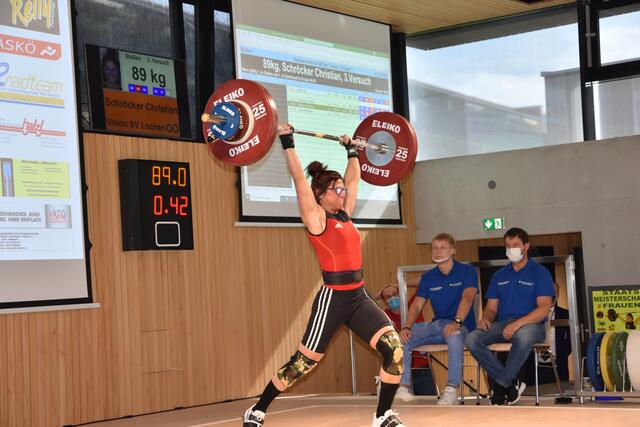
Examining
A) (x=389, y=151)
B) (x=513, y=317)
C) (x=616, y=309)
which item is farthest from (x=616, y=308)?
(x=389, y=151)

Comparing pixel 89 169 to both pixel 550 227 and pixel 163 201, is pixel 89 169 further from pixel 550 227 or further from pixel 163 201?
pixel 550 227

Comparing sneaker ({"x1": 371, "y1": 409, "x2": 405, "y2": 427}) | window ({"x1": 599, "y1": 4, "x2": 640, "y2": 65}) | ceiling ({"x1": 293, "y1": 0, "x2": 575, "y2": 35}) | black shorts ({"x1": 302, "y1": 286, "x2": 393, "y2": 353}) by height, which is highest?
ceiling ({"x1": 293, "y1": 0, "x2": 575, "y2": 35})

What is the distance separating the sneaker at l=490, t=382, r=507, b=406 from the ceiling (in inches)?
155

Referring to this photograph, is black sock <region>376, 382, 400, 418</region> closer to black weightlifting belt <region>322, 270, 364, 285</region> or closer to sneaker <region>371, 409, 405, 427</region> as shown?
sneaker <region>371, 409, 405, 427</region>

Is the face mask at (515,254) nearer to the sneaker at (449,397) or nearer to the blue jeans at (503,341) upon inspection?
the blue jeans at (503,341)

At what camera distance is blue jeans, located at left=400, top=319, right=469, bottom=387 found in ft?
21.4

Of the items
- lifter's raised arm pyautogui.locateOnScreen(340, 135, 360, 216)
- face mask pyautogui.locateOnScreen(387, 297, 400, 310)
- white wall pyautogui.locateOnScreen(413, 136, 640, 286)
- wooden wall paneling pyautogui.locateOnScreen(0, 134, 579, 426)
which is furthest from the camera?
white wall pyautogui.locateOnScreen(413, 136, 640, 286)

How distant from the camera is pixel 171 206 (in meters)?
7.38

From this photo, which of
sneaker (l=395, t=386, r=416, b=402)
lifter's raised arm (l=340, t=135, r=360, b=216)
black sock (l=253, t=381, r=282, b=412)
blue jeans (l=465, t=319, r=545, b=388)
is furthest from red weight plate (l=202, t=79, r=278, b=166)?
sneaker (l=395, t=386, r=416, b=402)

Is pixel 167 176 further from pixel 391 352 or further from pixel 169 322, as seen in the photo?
pixel 391 352

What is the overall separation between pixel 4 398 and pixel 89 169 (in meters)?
1.72

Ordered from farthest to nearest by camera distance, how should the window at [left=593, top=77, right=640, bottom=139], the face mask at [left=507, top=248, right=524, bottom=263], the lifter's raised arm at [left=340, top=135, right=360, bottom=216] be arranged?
the window at [left=593, top=77, right=640, bottom=139] → the face mask at [left=507, top=248, right=524, bottom=263] → the lifter's raised arm at [left=340, top=135, right=360, bottom=216]

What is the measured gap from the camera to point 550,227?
9.02 metres

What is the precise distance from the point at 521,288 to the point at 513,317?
0.21 m
